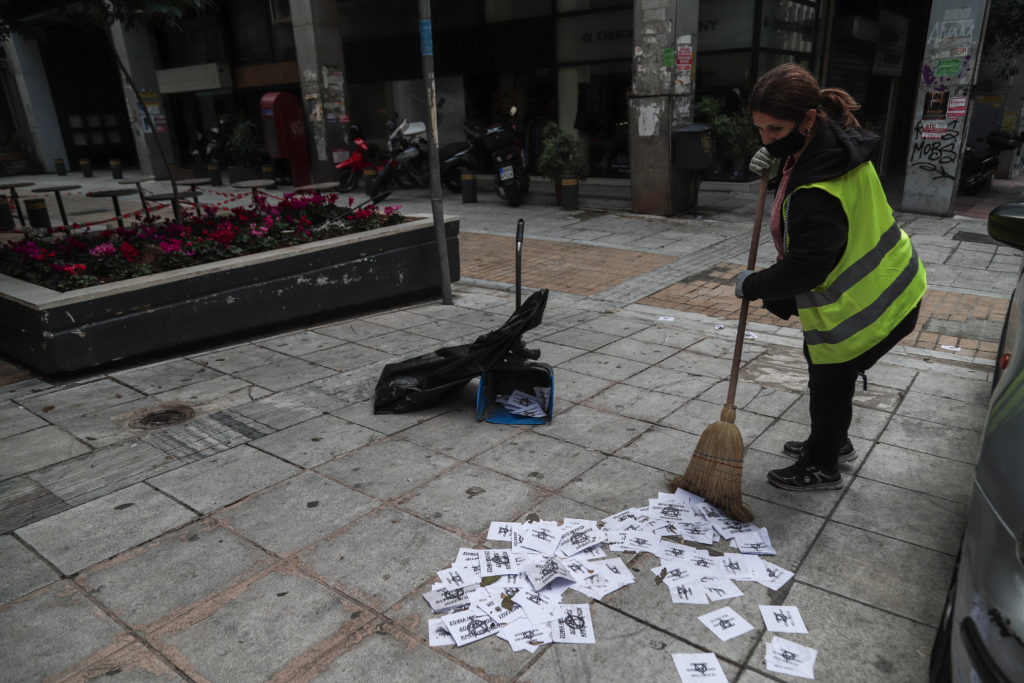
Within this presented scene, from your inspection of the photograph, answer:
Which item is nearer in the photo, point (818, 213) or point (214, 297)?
point (818, 213)

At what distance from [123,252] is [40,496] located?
257 centimetres

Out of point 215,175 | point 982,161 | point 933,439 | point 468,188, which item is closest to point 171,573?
point 933,439

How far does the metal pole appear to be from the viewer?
5918 millimetres

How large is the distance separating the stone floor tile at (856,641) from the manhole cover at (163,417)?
361 centimetres

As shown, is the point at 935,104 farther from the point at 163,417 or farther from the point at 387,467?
the point at 163,417

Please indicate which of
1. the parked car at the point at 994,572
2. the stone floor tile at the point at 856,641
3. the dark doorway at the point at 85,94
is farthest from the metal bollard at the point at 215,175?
the parked car at the point at 994,572

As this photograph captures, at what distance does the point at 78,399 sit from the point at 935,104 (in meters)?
10.9

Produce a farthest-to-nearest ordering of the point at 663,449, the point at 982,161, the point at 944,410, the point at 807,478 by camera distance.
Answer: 1. the point at 982,161
2. the point at 944,410
3. the point at 663,449
4. the point at 807,478

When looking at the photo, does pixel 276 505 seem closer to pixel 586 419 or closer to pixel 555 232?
pixel 586 419

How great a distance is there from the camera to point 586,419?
429 centimetres

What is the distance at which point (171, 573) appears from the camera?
9.59ft

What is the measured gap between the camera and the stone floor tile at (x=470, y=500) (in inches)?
127

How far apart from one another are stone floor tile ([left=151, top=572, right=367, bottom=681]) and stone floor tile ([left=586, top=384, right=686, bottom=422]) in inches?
86.9

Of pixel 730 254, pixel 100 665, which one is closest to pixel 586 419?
pixel 100 665
